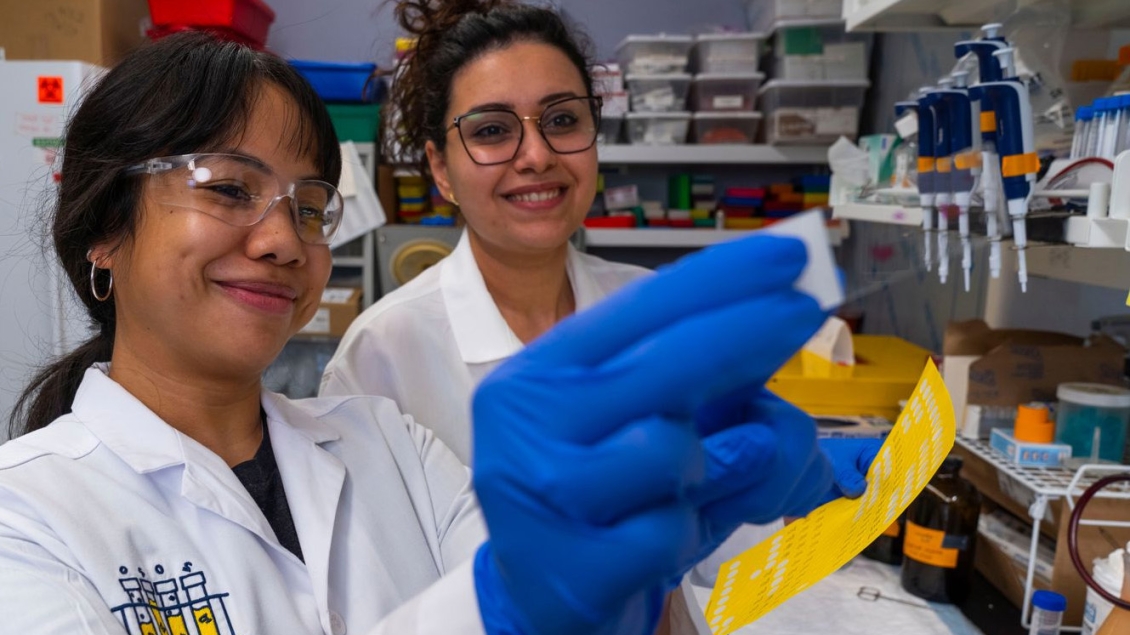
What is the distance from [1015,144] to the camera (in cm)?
111

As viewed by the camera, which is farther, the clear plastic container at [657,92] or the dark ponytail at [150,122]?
the clear plastic container at [657,92]

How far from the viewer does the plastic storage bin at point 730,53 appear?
3260mm

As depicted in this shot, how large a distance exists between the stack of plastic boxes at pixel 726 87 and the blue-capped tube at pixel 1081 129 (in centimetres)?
224

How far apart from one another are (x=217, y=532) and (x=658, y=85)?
2855 millimetres

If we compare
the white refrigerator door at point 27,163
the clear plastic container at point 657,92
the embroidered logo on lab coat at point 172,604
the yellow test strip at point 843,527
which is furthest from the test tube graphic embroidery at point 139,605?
the clear plastic container at point 657,92

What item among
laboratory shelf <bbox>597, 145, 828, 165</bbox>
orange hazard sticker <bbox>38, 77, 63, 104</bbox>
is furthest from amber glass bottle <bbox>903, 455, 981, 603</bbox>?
orange hazard sticker <bbox>38, 77, 63, 104</bbox>

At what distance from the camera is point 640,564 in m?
0.48

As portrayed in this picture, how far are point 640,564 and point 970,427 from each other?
1.29m

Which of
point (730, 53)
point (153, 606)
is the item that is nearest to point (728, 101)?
point (730, 53)

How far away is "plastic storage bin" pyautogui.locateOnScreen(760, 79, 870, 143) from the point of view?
320 cm

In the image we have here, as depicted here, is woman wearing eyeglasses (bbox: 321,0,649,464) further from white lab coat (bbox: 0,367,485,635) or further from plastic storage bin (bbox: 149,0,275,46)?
plastic storage bin (bbox: 149,0,275,46)

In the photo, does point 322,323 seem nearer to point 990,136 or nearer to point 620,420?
point 990,136

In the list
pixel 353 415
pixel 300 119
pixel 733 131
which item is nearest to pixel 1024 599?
pixel 353 415

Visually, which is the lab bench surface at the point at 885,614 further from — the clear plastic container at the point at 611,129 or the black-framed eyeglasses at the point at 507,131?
the clear plastic container at the point at 611,129
